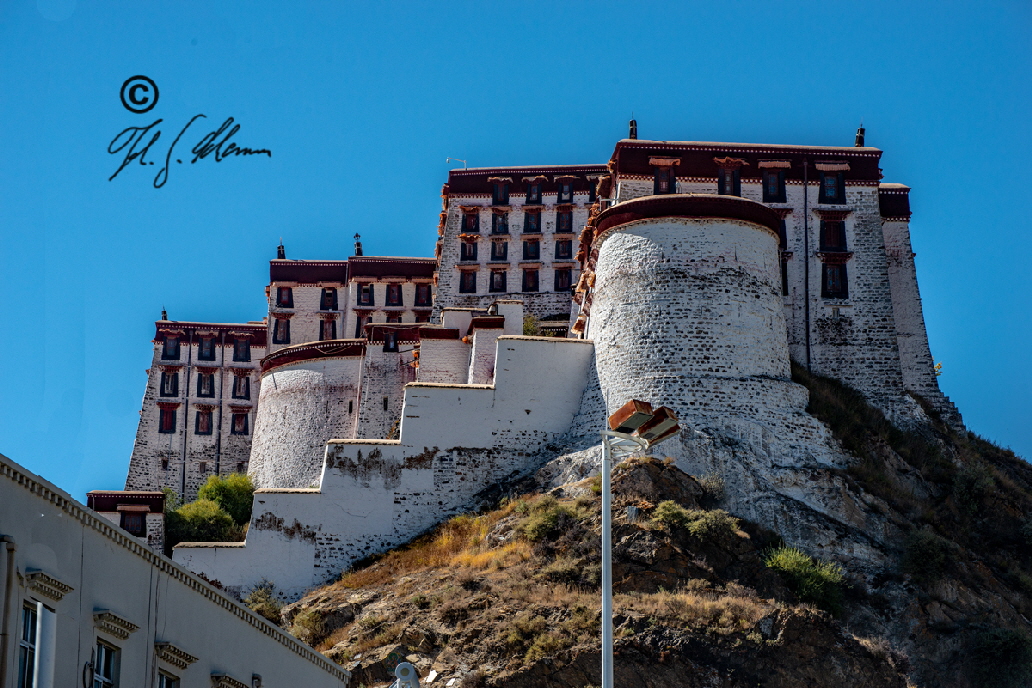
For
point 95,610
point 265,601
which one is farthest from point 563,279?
point 95,610

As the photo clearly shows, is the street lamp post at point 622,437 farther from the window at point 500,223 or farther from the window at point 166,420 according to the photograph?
the window at point 166,420

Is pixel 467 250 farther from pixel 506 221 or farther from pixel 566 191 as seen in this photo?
pixel 566 191

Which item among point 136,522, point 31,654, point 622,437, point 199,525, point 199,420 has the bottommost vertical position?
point 31,654

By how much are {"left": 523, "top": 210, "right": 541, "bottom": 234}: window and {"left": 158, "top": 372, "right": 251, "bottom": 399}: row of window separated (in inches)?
632

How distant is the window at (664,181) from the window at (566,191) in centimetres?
1395

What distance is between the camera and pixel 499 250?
64.8 metres

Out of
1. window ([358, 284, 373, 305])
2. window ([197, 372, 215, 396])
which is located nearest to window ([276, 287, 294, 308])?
window ([358, 284, 373, 305])

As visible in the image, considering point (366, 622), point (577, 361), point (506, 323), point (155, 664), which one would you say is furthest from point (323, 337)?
point (155, 664)

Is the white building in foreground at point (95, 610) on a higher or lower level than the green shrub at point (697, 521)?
lower

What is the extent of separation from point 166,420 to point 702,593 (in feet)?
123

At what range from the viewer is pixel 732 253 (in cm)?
4466

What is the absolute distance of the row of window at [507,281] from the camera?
63188 mm

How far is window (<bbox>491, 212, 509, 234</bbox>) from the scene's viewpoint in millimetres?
65188

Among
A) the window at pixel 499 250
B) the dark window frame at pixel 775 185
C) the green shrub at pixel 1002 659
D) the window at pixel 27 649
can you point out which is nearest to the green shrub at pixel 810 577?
the green shrub at pixel 1002 659
